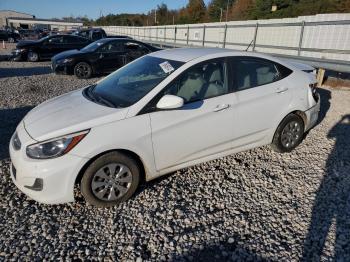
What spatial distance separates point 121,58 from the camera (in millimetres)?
11281

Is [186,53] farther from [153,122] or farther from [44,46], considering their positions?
[44,46]

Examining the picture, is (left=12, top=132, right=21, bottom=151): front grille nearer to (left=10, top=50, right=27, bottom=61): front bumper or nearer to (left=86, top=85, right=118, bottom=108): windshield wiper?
(left=86, top=85, right=118, bottom=108): windshield wiper

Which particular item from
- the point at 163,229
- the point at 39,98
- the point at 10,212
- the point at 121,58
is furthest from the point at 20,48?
the point at 163,229

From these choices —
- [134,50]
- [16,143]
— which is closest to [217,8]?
[134,50]

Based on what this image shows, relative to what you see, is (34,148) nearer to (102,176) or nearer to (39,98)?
(102,176)

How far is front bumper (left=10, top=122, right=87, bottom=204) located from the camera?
9.53 ft

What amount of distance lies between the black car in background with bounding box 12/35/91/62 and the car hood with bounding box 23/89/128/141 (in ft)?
45.2

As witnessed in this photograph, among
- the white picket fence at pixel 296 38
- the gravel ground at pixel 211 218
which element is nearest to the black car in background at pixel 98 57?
the white picket fence at pixel 296 38

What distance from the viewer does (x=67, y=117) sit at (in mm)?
3264

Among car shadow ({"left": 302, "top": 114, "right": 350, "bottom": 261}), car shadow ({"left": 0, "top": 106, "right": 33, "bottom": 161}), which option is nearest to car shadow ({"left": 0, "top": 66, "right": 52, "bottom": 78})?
car shadow ({"left": 0, "top": 106, "right": 33, "bottom": 161})

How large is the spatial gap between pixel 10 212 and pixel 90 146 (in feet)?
4.02

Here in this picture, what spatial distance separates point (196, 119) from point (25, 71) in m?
11.8

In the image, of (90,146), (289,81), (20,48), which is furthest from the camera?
(20,48)

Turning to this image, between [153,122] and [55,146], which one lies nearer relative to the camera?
[55,146]
